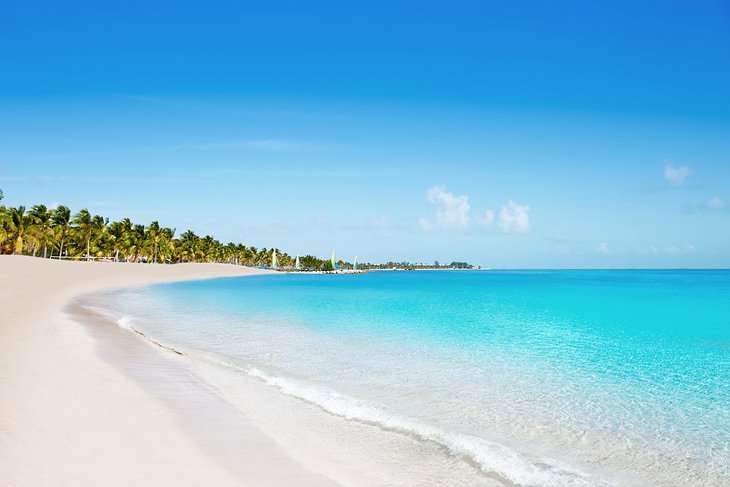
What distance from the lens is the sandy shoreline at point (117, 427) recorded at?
6250mm

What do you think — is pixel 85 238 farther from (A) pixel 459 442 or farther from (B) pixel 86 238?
(A) pixel 459 442

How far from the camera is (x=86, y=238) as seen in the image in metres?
98.6

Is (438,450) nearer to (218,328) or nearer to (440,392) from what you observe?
(440,392)

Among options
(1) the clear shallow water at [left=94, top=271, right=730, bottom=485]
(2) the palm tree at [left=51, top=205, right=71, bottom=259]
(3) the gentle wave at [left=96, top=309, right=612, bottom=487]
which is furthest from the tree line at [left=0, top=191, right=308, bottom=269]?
(3) the gentle wave at [left=96, top=309, right=612, bottom=487]

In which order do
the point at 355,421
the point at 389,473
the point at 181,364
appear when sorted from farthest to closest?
the point at 181,364 → the point at 355,421 → the point at 389,473

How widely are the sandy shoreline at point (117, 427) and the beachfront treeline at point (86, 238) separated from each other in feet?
255

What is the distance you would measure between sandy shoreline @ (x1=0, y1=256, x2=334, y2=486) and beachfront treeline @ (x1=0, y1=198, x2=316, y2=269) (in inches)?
3065

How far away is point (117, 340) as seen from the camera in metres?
17.7

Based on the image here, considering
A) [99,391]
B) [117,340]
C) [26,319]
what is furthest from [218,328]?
[99,391]

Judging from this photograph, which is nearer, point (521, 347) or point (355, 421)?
point (355, 421)

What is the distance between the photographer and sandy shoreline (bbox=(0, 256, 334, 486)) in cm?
625

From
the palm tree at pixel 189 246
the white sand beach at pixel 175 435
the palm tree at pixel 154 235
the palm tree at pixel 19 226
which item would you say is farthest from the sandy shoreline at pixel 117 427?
the palm tree at pixel 189 246

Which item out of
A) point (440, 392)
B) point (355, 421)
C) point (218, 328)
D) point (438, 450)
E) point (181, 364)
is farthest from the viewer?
point (218, 328)

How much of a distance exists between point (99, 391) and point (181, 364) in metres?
4.14
